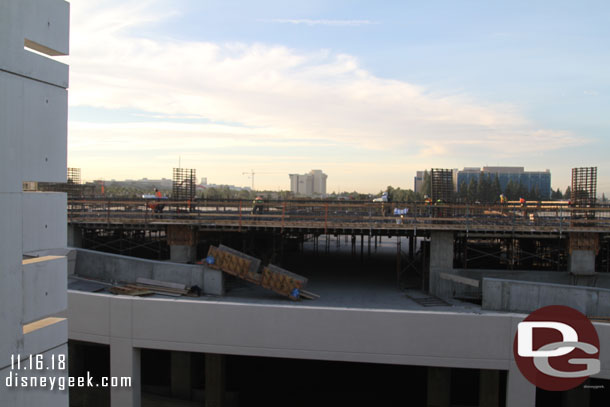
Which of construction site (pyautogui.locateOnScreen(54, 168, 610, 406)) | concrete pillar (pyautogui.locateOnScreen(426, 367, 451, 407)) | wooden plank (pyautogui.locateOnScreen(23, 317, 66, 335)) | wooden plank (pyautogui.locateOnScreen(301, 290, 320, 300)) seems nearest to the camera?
wooden plank (pyautogui.locateOnScreen(23, 317, 66, 335))

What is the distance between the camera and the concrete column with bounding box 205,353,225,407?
15047 mm

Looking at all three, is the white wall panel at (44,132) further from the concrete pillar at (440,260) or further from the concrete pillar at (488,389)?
the concrete pillar at (440,260)

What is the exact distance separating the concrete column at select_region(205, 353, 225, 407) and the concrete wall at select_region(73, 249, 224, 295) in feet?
7.70

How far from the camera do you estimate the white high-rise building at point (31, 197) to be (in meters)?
3.69

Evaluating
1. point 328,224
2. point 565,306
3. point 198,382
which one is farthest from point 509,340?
point 198,382

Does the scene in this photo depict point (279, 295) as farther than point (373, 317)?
Yes

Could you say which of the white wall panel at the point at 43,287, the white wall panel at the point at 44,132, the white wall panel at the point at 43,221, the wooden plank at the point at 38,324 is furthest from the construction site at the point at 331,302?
the white wall panel at the point at 44,132

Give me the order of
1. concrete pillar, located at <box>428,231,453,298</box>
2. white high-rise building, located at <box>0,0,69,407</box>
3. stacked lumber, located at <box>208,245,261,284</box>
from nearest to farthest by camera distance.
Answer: white high-rise building, located at <box>0,0,69,407</box>, stacked lumber, located at <box>208,245,261,284</box>, concrete pillar, located at <box>428,231,453,298</box>

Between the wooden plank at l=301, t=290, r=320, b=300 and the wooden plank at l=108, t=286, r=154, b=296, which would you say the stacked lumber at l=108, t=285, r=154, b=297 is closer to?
the wooden plank at l=108, t=286, r=154, b=296

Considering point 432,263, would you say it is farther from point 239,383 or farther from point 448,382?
point 239,383

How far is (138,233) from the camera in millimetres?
23750

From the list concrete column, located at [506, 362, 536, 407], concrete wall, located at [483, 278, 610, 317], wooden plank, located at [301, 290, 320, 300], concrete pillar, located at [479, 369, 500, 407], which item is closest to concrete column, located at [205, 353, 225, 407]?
wooden plank, located at [301, 290, 320, 300]

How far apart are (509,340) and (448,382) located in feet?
10.9

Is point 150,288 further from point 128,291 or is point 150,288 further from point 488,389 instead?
point 488,389
